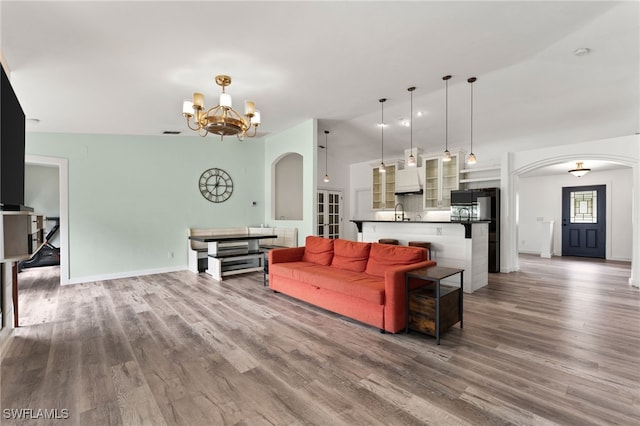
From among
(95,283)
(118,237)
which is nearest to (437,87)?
(118,237)

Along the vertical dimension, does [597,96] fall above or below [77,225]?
above

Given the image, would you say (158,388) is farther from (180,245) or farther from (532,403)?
(180,245)

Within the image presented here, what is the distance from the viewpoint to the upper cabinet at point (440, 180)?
677 centimetres

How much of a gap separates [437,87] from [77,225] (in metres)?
6.31

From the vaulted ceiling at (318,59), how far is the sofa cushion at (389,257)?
7.10ft

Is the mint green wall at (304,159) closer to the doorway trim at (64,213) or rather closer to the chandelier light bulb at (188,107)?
the chandelier light bulb at (188,107)

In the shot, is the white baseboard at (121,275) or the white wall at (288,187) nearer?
the white baseboard at (121,275)

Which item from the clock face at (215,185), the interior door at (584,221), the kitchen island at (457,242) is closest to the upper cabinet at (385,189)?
the kitchen island at (457,242)

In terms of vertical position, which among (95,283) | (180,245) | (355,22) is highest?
(355,22)

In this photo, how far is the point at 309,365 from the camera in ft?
7.82

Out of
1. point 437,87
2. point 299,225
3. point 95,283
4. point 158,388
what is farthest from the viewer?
point 299,225

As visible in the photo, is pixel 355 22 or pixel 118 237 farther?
pixel 118 237

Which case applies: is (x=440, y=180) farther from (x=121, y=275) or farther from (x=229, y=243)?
(x=121, y=275)

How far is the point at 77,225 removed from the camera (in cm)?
521
